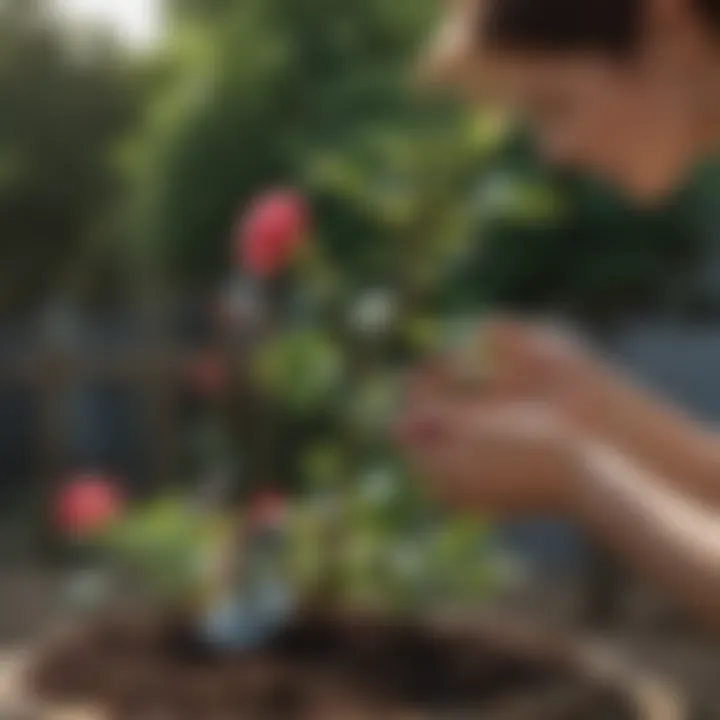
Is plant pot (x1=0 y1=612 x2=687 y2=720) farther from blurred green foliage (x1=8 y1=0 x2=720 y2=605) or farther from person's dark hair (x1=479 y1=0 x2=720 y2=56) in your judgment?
person's dark hair (x1=479 y1=0 x2=720 y2=56)

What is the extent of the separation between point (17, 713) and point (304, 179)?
0.70 meters

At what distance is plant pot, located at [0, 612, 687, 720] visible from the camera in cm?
66

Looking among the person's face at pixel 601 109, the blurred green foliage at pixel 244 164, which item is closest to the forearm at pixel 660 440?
the blurred green foliage at pixel 244 164

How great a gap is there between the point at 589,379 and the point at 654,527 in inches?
13.2

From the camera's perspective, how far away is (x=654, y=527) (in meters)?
0.62

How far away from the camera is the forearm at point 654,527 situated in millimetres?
565

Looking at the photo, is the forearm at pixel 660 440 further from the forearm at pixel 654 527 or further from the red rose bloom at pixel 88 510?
the red rose bloom at pixel 88 510

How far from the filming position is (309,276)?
0.76 metres

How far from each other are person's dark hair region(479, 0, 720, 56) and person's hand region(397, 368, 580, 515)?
304mm

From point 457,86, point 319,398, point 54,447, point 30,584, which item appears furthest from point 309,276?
point 54,447

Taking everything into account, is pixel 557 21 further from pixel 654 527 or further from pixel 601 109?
pixel 654 527

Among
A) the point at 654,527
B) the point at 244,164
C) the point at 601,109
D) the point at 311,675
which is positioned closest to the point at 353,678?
the point at 311,675

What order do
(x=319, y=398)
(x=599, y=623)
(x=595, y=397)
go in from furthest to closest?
(x=599, y=623) < (x=595, y=397) < (x=319, y=398)

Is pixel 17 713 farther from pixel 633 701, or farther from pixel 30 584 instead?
pixel 30 584
